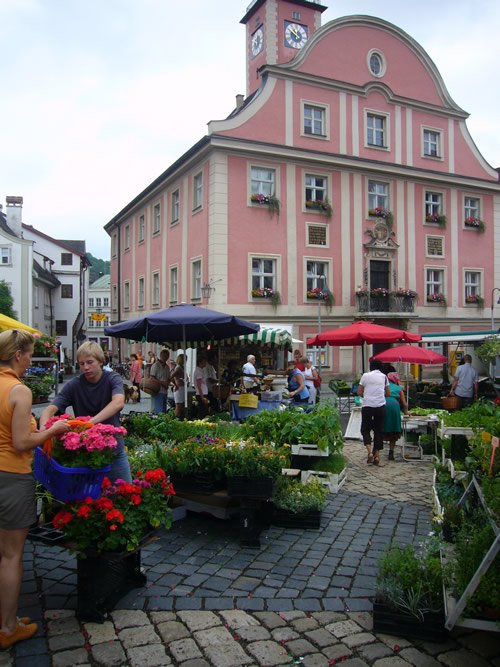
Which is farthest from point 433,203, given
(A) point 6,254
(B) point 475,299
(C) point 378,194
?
(A) point 6,254

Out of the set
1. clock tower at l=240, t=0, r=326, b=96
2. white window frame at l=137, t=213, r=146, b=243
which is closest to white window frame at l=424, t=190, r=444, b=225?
clock tower at l=240, t=0, r=326, b=96

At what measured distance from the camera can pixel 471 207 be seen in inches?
1172

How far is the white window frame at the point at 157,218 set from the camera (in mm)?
30219

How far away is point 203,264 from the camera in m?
24.1

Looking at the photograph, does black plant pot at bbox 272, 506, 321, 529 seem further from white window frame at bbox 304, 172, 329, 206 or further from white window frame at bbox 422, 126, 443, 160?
white window frame at bbox 422, 126, 443, 160

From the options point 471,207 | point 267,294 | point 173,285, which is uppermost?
point 471,207

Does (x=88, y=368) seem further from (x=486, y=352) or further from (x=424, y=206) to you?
(x=424, y=206)

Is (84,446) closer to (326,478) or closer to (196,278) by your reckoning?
(326,478)

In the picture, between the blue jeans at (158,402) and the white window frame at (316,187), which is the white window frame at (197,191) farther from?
the blue jeans at (158,402)

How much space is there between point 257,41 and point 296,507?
102 feet

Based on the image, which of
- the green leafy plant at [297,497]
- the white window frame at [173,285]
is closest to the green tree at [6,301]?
the white window frame at [173,285]

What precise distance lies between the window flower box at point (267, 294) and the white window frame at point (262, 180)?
3996mm

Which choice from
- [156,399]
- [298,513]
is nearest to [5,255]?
[156,399]

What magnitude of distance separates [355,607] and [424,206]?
2663 cm
